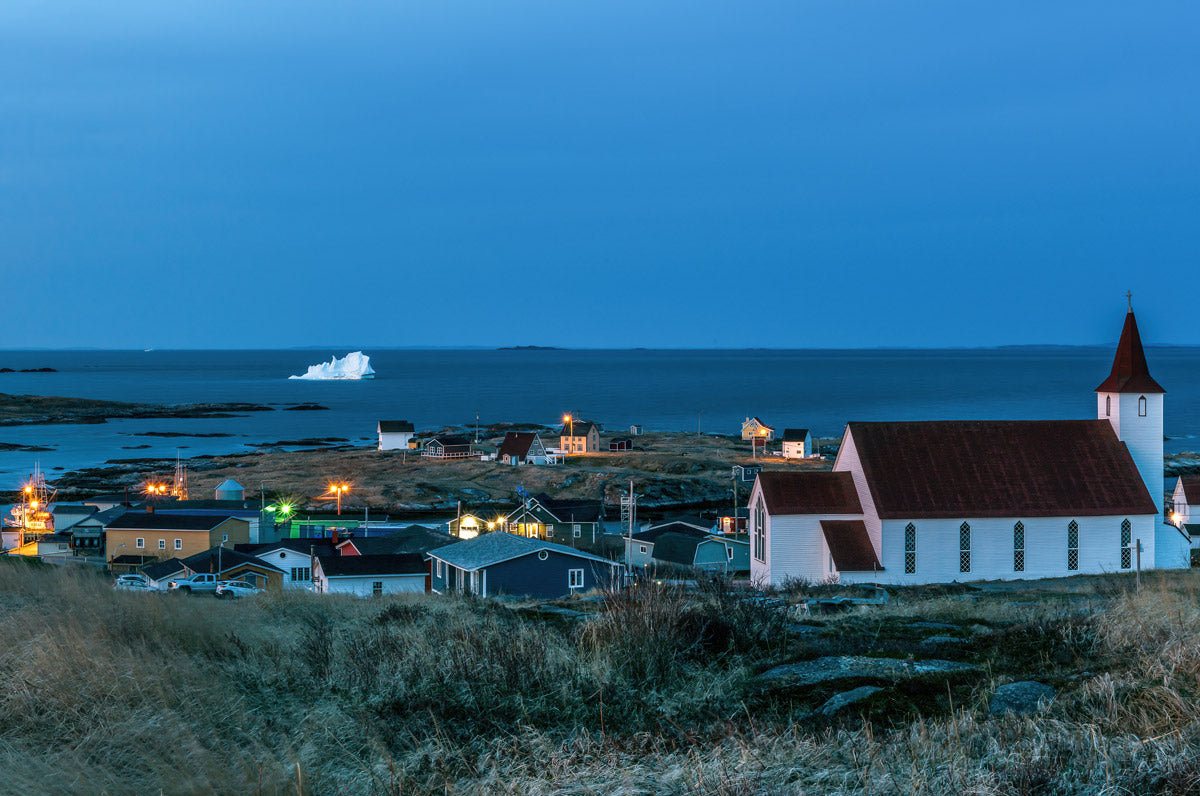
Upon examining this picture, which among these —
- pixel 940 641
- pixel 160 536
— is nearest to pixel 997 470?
pixel 940 641

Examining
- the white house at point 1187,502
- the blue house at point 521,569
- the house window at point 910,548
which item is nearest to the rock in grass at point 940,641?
the blue house at point 521,569

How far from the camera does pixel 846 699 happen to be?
757cm

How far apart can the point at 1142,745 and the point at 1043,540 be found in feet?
99.6

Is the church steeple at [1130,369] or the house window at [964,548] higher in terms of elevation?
the church steeple at [1130,369]

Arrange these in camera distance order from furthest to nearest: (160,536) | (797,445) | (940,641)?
(797,445) → (160,536) → (940,641)

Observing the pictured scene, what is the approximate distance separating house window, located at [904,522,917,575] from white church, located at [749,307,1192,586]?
0.03 meters

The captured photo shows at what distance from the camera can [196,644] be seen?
9172mm

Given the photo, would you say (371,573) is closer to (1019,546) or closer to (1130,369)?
(1019,546)

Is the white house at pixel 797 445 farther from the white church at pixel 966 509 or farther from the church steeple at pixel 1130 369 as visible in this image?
the white church at pixel 966 509

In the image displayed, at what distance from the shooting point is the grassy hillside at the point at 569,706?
17.5 ft

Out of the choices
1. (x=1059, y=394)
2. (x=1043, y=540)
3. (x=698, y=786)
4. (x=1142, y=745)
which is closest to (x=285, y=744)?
(x=698, y=786)

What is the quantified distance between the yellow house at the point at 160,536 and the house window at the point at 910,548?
31856 mm

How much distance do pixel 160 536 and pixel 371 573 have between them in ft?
58.3

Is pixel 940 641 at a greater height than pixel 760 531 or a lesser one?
greater
